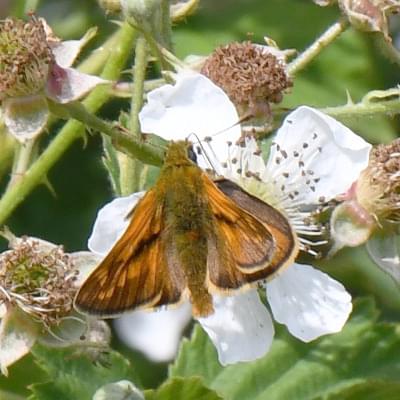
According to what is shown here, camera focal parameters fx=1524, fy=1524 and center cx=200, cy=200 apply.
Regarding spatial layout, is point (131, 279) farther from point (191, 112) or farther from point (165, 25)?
point (165, 25)

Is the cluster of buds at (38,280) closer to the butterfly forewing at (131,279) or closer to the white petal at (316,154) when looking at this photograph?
the butterfly forewing at (131,279)

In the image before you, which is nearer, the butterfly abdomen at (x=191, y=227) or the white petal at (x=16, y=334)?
the butterfly abdomen at (x=191, y=227)

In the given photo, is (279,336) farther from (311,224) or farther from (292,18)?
(292,18)

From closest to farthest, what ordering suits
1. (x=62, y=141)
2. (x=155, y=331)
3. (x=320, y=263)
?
(x=62, y=141), (x=320, y=263), (x=155, y=331)

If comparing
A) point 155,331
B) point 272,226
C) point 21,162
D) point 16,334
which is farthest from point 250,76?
point 155,331

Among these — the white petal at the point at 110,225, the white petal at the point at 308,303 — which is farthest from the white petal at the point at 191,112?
the white petal at the point at 308,303

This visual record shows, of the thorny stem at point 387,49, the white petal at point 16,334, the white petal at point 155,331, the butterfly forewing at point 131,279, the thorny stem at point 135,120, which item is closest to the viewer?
the butterfly forewing at point 131,279
